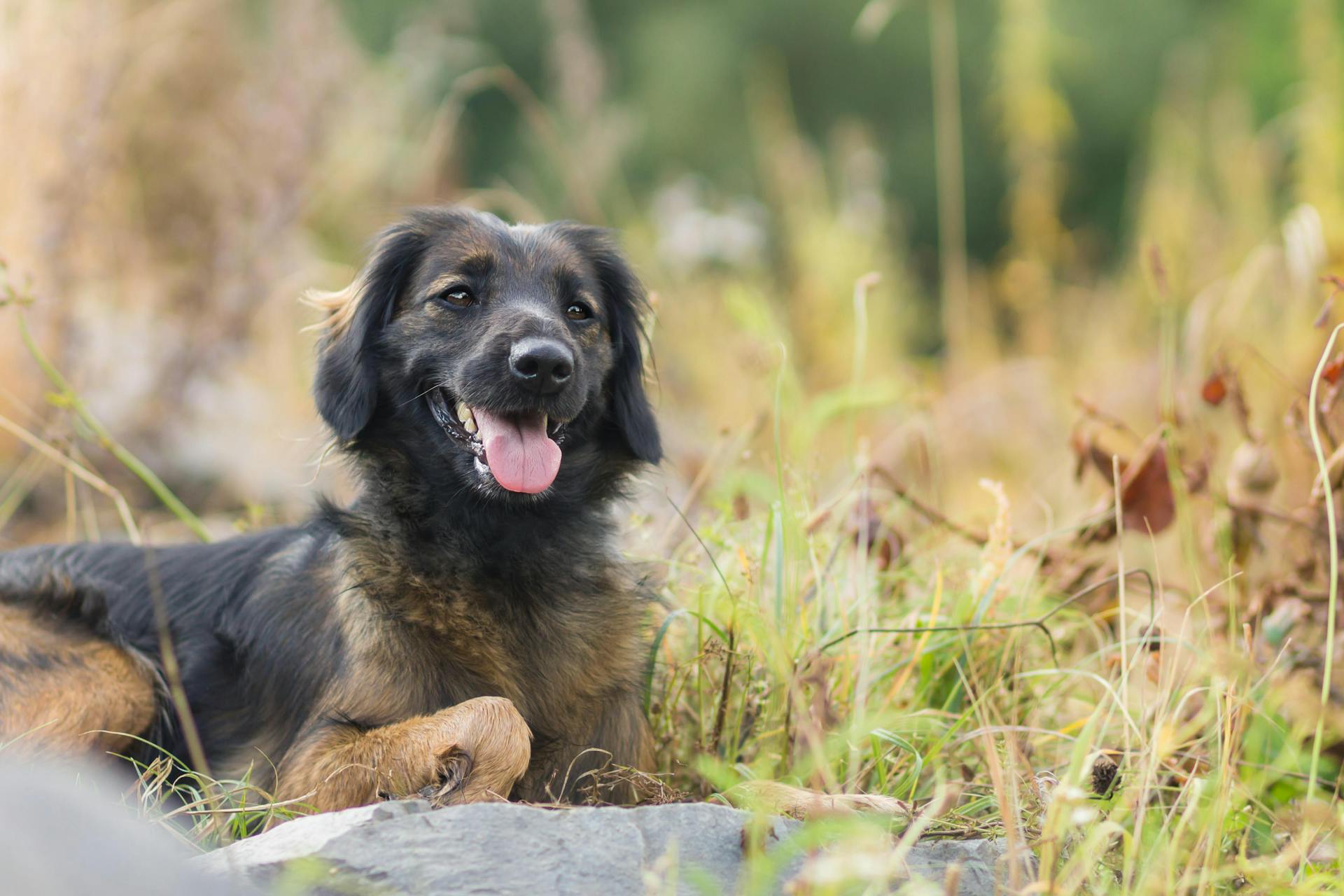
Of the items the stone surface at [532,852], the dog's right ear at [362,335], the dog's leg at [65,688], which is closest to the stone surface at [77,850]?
the stone surface at [532,852]

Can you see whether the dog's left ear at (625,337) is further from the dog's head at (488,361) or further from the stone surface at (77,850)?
the stone surface at (77,850)

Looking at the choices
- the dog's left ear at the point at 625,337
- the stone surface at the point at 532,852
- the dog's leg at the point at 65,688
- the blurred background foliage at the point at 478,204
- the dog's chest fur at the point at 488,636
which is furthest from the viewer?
the blurred background foliage at the point at 478,204

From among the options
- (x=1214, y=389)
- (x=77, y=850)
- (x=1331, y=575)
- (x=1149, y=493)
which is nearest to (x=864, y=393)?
(x=1149, y=493)

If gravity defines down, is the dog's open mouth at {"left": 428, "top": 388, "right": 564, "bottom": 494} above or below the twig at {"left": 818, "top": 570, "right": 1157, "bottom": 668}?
above

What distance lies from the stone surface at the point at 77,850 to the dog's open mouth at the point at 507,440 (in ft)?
4.64

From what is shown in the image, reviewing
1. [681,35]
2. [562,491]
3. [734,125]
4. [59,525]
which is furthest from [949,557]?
[681,35]

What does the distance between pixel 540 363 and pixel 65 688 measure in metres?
1.61

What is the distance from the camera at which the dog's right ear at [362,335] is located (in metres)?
3.57

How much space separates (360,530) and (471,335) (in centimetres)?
63

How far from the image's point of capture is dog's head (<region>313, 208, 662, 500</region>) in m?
3.38

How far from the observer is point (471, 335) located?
351 cm

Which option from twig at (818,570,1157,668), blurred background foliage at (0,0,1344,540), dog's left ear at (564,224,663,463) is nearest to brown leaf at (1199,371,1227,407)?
twig at (818,570,1157,668)

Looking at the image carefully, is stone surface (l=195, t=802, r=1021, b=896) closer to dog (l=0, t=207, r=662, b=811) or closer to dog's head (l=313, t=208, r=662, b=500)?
dog (l=0, t=207, r=662, b=811)

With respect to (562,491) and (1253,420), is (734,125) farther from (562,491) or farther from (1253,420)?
(562,491)
